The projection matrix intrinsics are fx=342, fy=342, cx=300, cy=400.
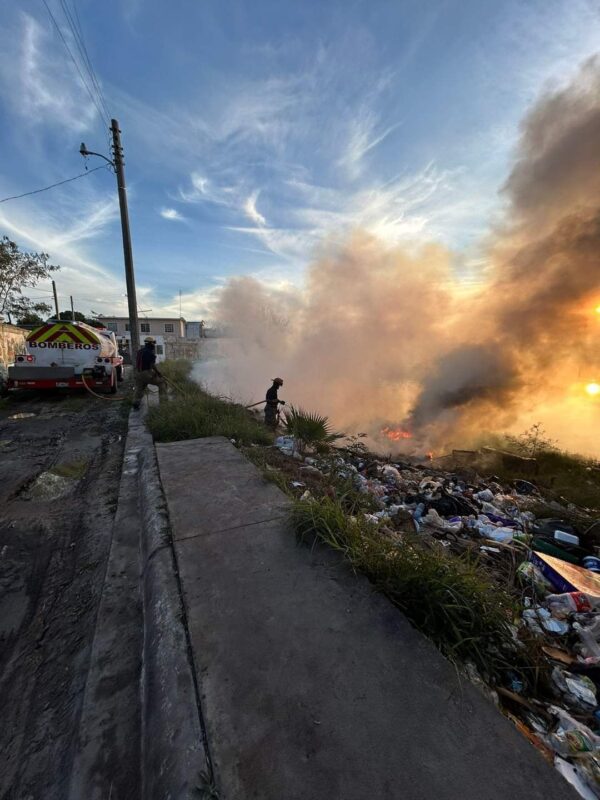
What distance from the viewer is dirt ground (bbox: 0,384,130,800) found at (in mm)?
1267

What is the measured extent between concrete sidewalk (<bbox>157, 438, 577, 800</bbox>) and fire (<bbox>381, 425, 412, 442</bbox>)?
12.2m

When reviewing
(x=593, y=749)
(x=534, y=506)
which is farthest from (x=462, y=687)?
(x=534, y=506)

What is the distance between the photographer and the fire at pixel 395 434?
13.7m

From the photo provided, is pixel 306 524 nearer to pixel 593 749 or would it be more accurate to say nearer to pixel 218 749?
pixel 218 749

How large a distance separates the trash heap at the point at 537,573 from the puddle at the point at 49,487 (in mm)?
2283

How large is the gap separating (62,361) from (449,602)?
8.92 metres

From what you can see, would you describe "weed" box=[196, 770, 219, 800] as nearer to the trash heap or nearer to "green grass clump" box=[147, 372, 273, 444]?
the trash heap

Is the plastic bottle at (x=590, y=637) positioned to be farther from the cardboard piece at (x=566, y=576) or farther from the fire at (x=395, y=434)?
the fire at (x=395, y=434)

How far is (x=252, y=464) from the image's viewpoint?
3.61m

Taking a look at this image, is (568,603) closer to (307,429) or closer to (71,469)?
A: (307,429)

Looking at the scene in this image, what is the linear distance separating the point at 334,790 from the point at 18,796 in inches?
42.0

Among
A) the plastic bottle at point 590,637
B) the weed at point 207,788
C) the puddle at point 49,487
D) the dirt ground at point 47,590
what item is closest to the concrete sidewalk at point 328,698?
the weed at point 207,788

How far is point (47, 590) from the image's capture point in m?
2.10

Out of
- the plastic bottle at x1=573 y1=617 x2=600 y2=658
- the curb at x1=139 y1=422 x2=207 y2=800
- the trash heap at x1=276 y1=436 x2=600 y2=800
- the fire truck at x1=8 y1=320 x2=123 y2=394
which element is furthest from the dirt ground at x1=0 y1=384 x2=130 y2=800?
the fire truck at x1=8 y1=320 x2=123 y2=394
